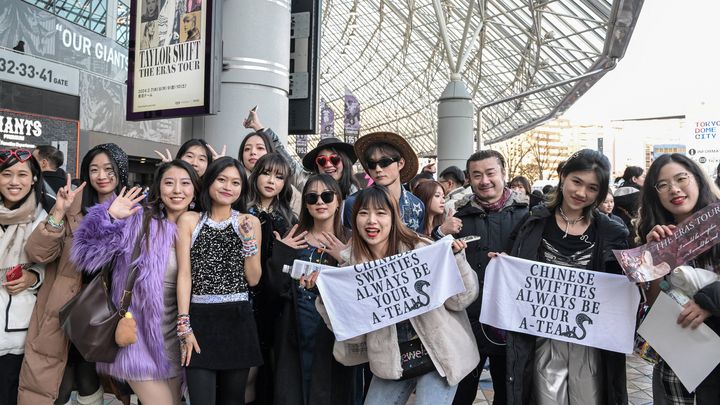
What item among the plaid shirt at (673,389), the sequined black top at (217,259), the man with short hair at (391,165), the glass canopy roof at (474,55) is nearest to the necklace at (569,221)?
the plaid shirt at (673,389)

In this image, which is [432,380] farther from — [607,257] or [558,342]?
[607,257]

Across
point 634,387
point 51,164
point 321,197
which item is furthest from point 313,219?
point 634,387

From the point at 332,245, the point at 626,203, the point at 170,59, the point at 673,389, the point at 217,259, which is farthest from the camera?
the point at 626,203

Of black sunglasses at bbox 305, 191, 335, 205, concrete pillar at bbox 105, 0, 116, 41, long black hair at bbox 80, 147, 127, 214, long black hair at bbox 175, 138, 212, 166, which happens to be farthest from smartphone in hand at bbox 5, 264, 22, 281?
concrete pillar at bbox 105, 0, 116, 41

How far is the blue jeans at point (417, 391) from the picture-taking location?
2.92 m

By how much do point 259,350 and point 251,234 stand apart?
2.25ft

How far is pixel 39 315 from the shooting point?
3314mm

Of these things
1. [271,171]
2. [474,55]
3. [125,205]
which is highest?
[474,55]

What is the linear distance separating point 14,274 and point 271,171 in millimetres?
1698

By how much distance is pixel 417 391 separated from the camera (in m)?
2.97

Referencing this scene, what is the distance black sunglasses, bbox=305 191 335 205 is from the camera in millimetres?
3420

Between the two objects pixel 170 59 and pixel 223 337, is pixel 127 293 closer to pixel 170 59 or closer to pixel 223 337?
pixel 223 337

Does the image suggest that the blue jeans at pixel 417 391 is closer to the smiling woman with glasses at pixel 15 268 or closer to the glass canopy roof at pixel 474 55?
the smiling woman with glasses at pixel 15 268

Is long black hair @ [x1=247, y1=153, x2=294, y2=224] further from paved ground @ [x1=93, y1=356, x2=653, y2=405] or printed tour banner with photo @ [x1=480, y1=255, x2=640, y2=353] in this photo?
paved ground @ [x1=93, y1=356, x2=653, y2=405]
